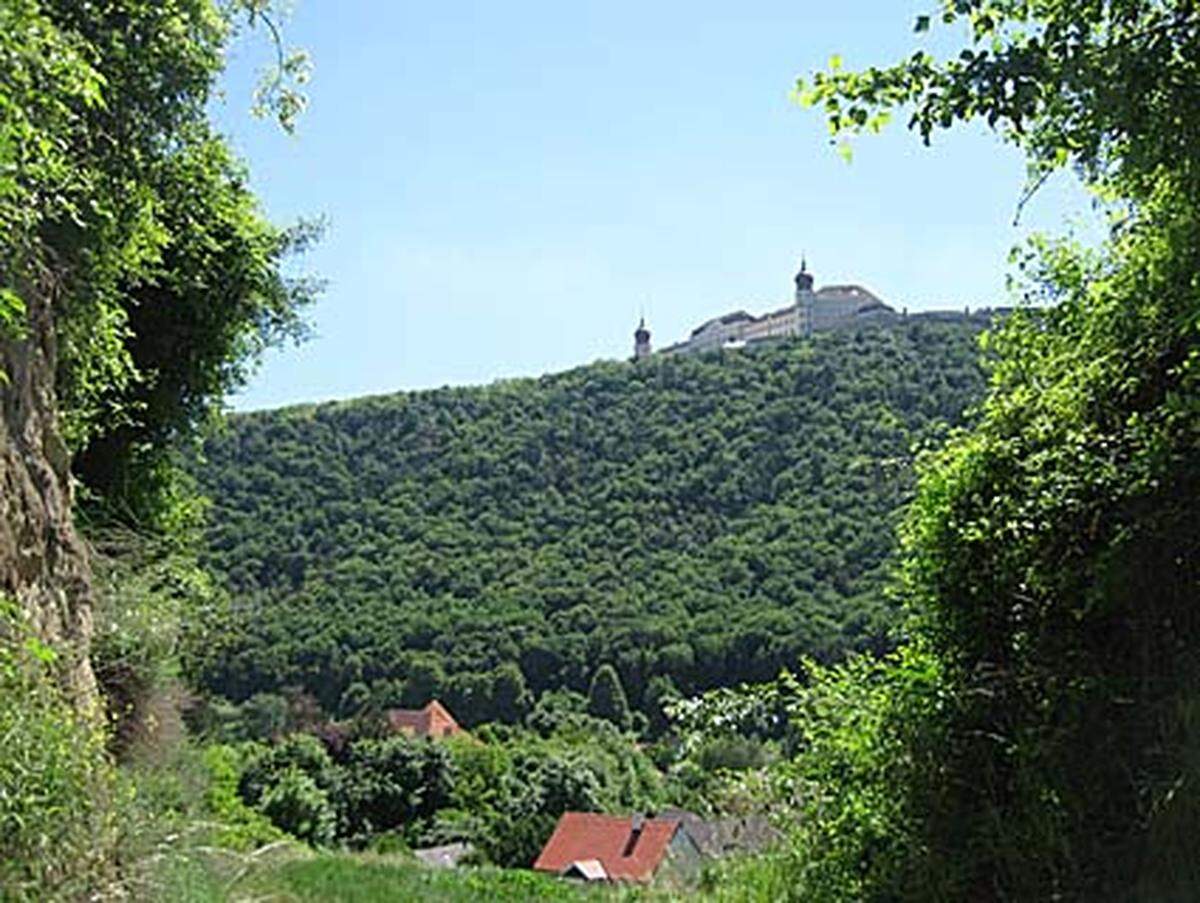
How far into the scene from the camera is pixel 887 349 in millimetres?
67375

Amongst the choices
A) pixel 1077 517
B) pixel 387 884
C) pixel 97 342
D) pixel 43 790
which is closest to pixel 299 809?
pixel 387 884

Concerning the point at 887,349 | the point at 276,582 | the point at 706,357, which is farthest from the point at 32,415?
the point at 706,357

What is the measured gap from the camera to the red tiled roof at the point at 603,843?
21.7 metres

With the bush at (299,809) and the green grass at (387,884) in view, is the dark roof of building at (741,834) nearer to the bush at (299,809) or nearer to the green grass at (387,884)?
the green grass at (387,884)

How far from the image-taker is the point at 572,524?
6300cm

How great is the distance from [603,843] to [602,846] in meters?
0.22

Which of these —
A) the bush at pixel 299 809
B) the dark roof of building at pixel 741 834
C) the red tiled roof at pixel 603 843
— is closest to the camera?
the dark roof of building at pixel 741 834

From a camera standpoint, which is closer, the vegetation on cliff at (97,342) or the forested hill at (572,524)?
the vegetation on cliff at (97,342)

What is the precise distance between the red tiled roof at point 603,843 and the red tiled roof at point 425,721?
16.3 meters

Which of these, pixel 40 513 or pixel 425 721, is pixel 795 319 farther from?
pixel 40 513

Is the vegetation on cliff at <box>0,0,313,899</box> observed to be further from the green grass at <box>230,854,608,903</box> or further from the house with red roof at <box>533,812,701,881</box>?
the house with red roof at <box>533,812,701,881</box>

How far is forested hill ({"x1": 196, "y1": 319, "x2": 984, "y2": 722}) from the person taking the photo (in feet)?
162

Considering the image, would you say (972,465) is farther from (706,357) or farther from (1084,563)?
(706,357)

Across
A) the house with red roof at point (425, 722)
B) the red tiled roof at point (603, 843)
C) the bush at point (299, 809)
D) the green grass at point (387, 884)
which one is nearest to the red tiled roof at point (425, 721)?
the house with red roof at point (425, 722)
